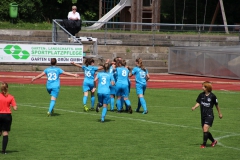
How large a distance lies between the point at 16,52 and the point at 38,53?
117 cm

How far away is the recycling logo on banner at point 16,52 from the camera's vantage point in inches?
1371

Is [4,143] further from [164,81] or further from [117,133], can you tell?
[164,81]

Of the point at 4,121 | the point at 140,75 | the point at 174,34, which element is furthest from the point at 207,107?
the point at 174,34

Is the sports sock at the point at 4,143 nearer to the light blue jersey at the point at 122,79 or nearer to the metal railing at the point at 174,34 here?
the light blue jersey at the point at 122,79

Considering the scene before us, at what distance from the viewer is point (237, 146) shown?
1656 cm

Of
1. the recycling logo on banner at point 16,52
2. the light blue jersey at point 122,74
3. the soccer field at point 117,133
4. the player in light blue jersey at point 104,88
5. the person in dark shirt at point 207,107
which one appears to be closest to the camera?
the soccer field at point 117,133

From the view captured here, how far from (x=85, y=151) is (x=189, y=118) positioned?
7.33 m

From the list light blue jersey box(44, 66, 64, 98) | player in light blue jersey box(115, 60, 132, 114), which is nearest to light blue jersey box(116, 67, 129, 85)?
player in light blue jersey box(115, 60, 132, 114)

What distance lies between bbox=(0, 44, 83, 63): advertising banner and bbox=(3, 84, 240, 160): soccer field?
A: 8.69m

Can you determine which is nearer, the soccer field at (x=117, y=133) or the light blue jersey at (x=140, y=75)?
the soccer field at (x=117, y=133)

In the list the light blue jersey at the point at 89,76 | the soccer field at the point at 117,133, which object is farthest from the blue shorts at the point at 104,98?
the light blue jersey at the point at 89,76

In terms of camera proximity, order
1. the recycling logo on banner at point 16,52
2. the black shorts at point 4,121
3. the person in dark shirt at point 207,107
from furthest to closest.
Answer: the recycling logo on banner at point 16,52
the person in dark shirt at point 207,107
the black shorts at point 4,121

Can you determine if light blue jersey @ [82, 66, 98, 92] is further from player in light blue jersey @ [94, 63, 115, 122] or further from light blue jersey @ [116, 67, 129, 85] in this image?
player in light blue jersey @ [94, 63, 115, 122]

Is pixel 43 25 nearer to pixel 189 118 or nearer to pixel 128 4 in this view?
pixel 128 4
